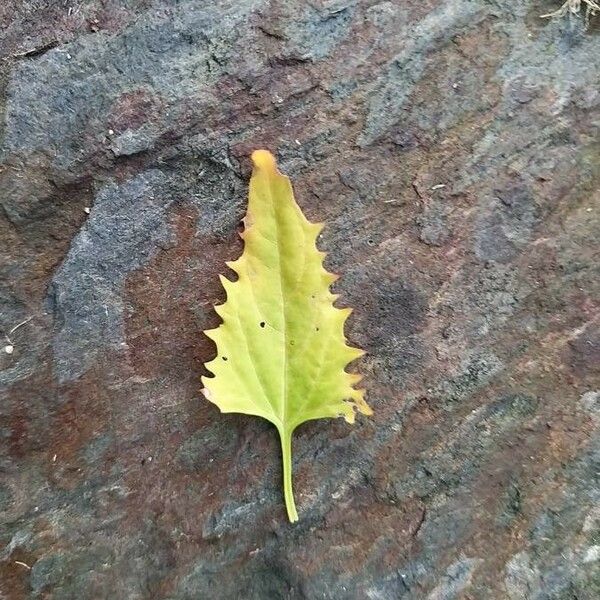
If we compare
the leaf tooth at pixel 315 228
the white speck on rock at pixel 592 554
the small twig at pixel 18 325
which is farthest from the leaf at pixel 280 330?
the white speck on rock at pixel 592 554

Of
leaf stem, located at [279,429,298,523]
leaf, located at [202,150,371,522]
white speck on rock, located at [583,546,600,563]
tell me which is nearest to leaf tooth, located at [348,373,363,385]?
leaf, located at [202,150,371,522]

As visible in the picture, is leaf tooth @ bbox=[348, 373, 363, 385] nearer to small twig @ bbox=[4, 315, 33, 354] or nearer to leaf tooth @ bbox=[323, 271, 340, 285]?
leaf tooth @ bbox=[323, 271, 340, 285]

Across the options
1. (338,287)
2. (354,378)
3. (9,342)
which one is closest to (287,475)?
(354,378)

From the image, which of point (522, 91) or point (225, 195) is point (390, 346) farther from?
point (522, 91)

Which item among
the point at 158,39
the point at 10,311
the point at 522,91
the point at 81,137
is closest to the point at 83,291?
the point at 10,311

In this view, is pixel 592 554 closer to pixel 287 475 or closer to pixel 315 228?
pixel 287 475

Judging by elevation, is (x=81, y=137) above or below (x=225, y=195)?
above

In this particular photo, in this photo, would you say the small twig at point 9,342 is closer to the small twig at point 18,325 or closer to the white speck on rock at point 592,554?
the small twig at point 18,325
